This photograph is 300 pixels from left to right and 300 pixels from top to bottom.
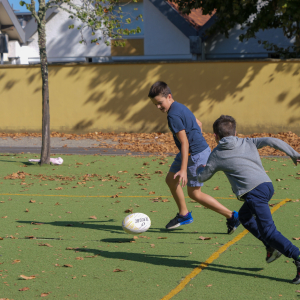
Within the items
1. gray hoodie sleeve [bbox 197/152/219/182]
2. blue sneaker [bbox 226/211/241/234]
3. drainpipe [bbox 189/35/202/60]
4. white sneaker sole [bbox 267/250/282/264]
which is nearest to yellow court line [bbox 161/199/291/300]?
blue sneaker [bbox 226/211/241/234]

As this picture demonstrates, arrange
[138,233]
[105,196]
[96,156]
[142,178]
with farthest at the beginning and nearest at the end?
[96,156] < [142,178] < [105,196] < [138,233]

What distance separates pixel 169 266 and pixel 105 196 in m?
3.69

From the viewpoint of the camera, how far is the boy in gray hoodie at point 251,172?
4.13 m

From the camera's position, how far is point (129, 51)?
25359 millimetres

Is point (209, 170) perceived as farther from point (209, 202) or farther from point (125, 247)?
point (125, 247)

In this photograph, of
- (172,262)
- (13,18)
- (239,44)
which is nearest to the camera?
(172,262)

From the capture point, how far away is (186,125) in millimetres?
5531

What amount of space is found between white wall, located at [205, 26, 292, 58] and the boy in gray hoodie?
66.9 feet

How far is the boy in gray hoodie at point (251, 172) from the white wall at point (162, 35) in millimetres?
20471

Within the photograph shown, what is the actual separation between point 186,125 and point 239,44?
19653 millimetres

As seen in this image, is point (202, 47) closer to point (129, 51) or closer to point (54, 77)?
point (129, 51)

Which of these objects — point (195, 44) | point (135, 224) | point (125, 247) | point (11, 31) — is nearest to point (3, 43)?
point (11, 31)

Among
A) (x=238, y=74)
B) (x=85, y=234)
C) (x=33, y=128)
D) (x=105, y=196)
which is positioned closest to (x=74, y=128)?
(x=33, y=128)

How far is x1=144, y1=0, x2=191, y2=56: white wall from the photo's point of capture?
2414 cm
